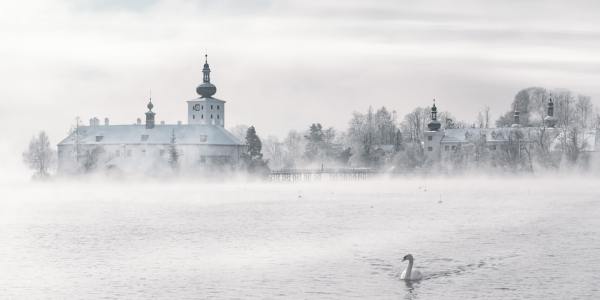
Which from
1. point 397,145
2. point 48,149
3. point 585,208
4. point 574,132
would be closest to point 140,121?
point 48,149

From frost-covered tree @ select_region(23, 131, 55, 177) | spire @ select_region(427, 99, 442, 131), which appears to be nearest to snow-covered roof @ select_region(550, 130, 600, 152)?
spire @ select_region(427, 99, 442, 131)

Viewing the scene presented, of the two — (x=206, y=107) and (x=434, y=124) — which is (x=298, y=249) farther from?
(x=434, y=124)

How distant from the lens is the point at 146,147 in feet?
504

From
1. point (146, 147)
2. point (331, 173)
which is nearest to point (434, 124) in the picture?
point (331, 173)

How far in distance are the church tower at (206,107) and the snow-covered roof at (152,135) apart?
17.1m

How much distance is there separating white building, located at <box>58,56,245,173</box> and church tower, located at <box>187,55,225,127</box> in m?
16.8

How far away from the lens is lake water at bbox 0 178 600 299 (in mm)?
34969

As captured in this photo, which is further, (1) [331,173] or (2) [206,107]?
(2) [206,107]

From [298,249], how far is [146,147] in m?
109

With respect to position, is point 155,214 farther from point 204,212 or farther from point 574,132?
point 574,132

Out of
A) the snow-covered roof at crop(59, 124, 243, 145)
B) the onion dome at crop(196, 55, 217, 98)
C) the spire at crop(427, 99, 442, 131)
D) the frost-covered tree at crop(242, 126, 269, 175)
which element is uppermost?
the onion dome at crop(196, 55, 217, 98)

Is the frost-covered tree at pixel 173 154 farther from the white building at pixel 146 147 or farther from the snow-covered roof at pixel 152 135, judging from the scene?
the snow-covered roof at pixel 152 135

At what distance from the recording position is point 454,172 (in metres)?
162

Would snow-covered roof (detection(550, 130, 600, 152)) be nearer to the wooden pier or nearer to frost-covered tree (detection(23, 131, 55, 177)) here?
the wooden pier
